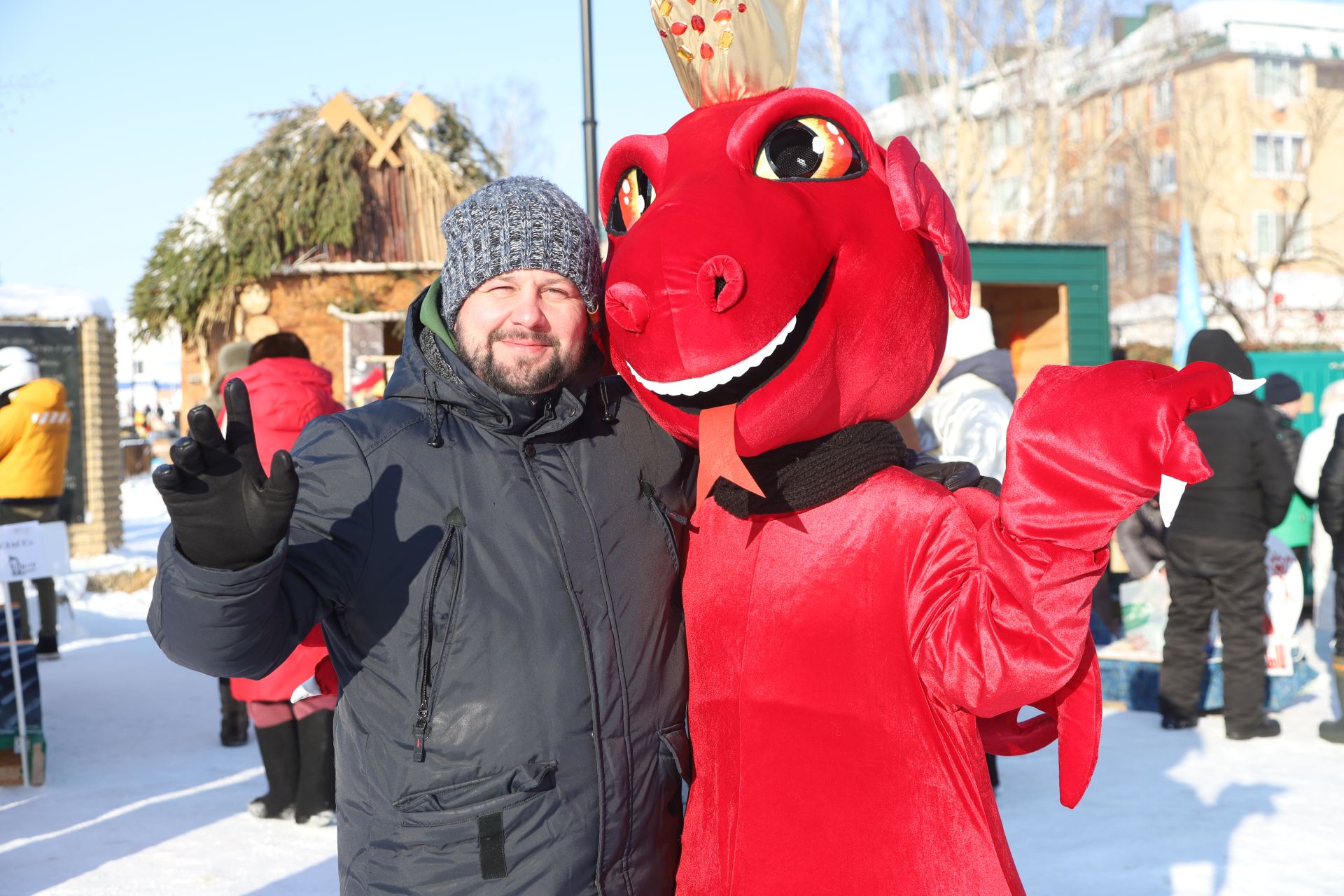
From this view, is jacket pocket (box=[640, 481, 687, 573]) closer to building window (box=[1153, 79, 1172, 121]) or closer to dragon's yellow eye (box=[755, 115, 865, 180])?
dragon's yellow eye (box=[755, 115, 865, 180])

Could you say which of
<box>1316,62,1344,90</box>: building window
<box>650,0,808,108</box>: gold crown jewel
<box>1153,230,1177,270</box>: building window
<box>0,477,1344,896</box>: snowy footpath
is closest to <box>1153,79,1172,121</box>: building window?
<box>1153,230,1177,270</box>: building window

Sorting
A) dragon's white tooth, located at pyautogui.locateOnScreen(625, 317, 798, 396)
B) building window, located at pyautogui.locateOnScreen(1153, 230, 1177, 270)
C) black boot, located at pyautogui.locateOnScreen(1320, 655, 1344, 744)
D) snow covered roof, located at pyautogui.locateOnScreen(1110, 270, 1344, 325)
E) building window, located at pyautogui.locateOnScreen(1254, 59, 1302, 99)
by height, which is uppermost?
building window, located at pyautogui.locateOnScreen(1254, 59, 1302, 99)

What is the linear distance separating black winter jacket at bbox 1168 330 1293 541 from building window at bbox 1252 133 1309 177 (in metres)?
34.7

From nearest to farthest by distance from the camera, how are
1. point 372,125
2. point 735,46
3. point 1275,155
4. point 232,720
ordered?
point 735,46 → point 232,720 → point 372,125 → point 1275,155

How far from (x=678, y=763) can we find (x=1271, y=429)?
4698 millimetres

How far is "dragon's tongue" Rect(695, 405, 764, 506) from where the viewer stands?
1683mm

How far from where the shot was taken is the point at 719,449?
5.61 feet

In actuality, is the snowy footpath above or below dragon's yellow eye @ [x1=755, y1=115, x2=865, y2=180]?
below

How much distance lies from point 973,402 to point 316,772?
3181 millimetres

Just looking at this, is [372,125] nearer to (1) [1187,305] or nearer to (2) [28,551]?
(2) [28,551]

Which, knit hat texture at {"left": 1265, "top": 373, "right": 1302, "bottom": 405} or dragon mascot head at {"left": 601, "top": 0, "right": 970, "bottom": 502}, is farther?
knit hat texture at {"left": 1265, "top": 373, "right": 1302, "bottom": 405}

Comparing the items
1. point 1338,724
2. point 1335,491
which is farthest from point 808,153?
point 1338,724

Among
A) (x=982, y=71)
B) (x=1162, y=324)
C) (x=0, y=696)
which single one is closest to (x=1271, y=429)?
(x=0, y=696)

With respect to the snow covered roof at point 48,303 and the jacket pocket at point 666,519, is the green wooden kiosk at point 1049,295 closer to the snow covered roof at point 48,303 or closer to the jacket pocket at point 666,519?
the jacket pocket at point 666,519
